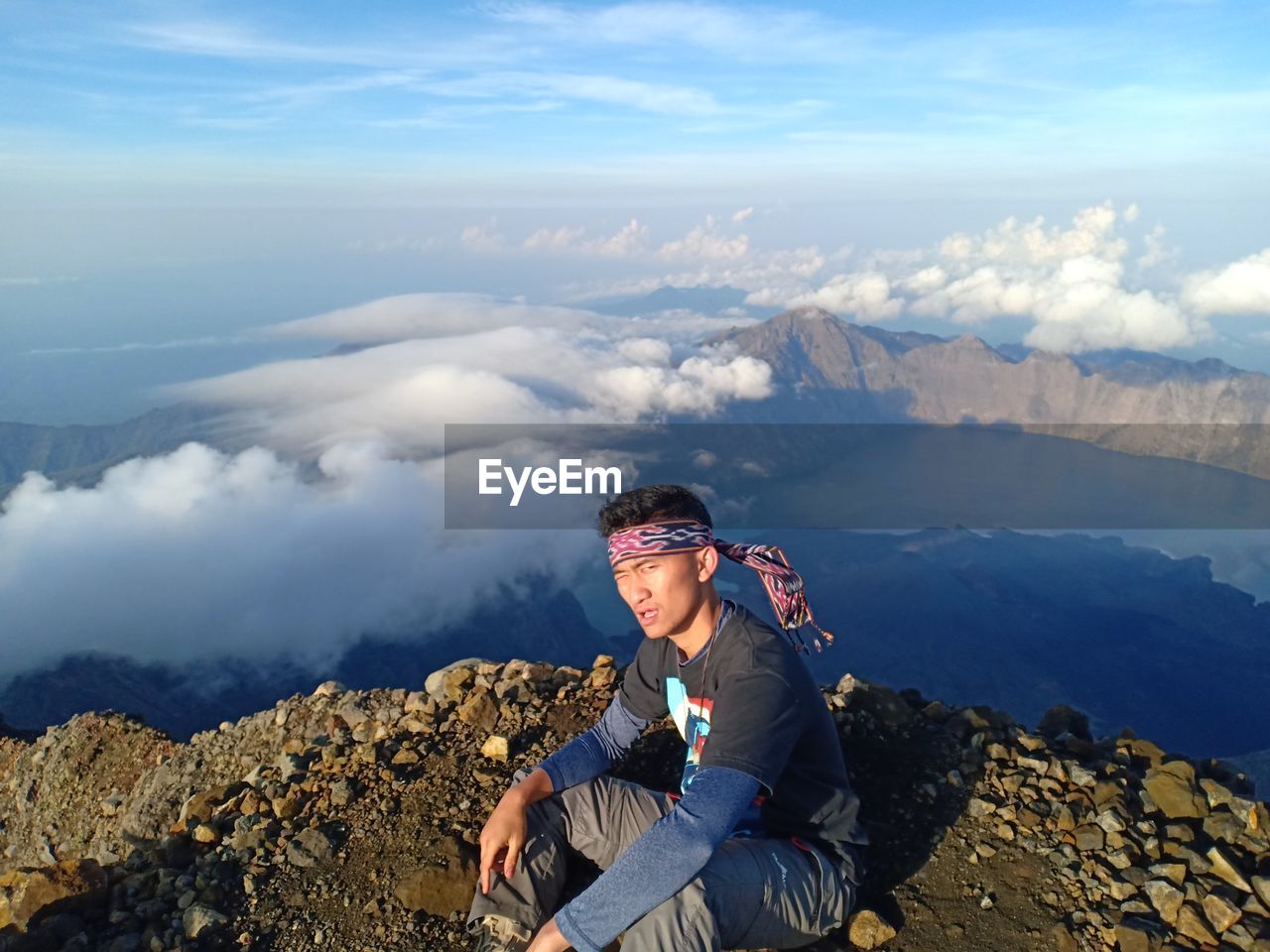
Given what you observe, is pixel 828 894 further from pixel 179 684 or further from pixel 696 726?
pixel 179 684

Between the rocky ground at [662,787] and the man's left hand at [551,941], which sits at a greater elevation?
the man's left hand at [551,941]

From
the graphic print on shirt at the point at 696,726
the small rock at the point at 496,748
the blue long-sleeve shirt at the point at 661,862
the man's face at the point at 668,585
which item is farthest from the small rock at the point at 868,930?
the small rock at the point at 496,748

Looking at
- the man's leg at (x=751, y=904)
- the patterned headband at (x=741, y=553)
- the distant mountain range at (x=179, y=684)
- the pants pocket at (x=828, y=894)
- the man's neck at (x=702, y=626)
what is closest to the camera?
the man's leg at (x=751, y=904)

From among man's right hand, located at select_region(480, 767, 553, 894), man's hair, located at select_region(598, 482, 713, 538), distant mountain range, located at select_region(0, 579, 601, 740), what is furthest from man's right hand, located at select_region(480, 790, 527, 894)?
distant mountain range, located at select_region(0, 579, 601, 740)

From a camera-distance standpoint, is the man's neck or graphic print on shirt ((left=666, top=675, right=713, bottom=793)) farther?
graphic print on shirt ((left=666, top=675, right=713, bottom=793))

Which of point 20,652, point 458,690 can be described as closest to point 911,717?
point 458,690

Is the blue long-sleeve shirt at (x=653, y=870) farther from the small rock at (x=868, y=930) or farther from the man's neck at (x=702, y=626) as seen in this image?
the small rock at (x=868, y=930)

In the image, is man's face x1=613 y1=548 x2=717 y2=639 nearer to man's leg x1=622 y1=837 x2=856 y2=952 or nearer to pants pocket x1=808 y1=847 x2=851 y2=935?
man's leg x1=622 y1=837 x2=856 y2=952
